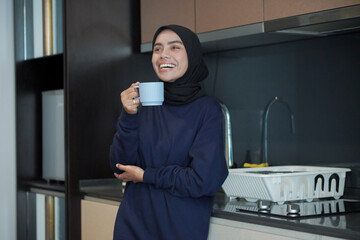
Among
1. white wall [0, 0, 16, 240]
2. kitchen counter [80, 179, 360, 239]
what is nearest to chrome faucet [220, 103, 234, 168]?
kitchen counter [80, 179, 360, 239]

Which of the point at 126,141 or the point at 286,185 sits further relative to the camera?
the point at 286,185

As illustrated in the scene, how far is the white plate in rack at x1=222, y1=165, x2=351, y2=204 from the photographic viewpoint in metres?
1.97

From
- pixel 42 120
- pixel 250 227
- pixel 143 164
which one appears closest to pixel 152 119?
pixel 143 164

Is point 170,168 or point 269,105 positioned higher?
point 269,105

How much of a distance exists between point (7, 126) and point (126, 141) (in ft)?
4.79

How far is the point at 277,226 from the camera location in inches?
66.4

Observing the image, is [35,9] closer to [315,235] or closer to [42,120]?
[42,120]

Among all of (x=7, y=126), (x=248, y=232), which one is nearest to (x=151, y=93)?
(x=248, y=232)

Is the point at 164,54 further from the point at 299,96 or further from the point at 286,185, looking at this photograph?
the point at 299,96

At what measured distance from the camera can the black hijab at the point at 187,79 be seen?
5.98ft

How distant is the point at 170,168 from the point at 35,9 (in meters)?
1.63

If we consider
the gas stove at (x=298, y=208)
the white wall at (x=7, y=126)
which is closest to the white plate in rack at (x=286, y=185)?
the gas stove at (x=298, y=208)

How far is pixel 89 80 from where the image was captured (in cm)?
271

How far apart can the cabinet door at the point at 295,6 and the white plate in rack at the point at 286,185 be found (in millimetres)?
580
